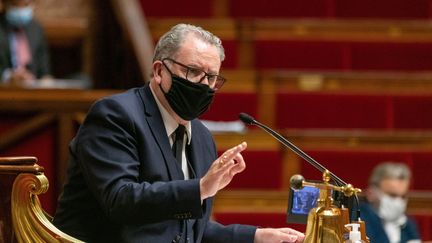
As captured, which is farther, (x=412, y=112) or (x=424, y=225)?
(x=412, y=112)

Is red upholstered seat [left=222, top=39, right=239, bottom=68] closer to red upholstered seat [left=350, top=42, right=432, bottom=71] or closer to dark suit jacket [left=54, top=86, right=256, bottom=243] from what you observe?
red upholstered seat [left=350, top=42, right=432, bottom=71]

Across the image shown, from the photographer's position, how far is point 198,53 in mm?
1110

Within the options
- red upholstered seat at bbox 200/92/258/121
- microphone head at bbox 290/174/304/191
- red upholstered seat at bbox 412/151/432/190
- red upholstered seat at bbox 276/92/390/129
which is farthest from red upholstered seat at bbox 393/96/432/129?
microphone head at bbox 290/174/304/191

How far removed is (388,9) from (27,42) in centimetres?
95

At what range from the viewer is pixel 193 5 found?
9.20 ft

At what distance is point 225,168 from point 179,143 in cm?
17

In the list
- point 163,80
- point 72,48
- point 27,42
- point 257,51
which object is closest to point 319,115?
point 257,51

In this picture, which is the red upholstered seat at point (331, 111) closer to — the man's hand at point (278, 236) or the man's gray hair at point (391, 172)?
the man's gray hair at point (391, 172)

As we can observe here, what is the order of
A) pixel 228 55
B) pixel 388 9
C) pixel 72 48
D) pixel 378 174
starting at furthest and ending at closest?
pixel 72 48 → pixel 388 9 → pixel 228 55 → pixel 378 174

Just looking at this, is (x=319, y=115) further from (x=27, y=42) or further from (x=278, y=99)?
(x=27, y=42)

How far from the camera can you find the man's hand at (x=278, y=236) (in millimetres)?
1146

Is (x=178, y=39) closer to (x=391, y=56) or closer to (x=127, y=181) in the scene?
(x=127, y=181)

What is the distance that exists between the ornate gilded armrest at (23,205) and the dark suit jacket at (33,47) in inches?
55.5

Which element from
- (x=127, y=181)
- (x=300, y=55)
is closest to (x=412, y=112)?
(x=300, y=55)
